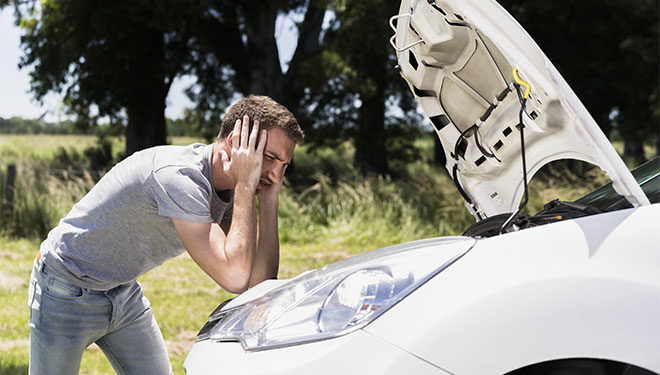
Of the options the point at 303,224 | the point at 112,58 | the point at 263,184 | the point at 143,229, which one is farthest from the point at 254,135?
the point at 112,58

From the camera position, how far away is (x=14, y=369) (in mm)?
4773

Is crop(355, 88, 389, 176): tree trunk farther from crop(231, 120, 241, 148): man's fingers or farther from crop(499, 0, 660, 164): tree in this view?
crop(231, 120, 241, 148): man's fingers

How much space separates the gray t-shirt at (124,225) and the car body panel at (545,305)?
1.05 metres

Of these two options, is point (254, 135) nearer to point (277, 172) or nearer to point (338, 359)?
point (277, 172)

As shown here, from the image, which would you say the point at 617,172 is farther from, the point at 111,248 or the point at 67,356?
the point at 67,356

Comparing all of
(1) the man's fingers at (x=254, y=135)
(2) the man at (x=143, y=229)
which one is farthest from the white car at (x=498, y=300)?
(1) the man's fingers at (x=254, y=135)

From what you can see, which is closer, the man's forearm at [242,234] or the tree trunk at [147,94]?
the man's forearm at [242,234]

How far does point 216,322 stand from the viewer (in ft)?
7.96

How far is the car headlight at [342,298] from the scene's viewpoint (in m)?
1.88

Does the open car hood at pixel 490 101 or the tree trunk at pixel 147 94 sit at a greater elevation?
the tree trunk at pixel 147 94

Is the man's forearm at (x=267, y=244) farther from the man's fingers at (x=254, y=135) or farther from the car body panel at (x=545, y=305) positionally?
the car body panel at (x=545, y=305)

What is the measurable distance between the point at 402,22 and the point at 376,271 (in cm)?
127

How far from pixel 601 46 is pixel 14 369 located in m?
18.5

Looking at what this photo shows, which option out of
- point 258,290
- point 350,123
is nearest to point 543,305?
point 258,290
